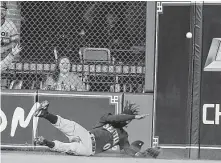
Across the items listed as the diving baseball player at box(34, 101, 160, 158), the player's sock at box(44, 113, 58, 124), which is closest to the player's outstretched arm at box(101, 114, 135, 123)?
the diving baseball player at box(34, 101, 160, 158)

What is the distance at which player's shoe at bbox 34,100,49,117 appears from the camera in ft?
21.2

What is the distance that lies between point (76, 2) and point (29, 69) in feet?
3.86

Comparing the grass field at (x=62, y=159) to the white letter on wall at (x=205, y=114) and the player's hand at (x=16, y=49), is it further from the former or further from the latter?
the player's hand at (x=16, y=49)

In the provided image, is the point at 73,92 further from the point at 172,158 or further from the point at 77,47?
the point at 172,158

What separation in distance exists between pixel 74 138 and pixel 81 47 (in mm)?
1303

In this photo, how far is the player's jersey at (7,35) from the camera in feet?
22.2

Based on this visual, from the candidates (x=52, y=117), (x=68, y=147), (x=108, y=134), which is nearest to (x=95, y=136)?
(x=108, y=134)

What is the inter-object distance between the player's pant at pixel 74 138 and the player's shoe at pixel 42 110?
0.72 feet

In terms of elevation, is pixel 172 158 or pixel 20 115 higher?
pixel 20 115

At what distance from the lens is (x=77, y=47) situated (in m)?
6.75

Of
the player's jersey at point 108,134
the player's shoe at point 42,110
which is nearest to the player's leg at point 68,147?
the player's jersey at point 108,134

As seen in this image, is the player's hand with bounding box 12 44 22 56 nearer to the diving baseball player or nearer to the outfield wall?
the outfield wall

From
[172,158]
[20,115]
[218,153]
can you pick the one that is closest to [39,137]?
[20,115]

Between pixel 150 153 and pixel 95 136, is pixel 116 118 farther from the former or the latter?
pixel 150 153
